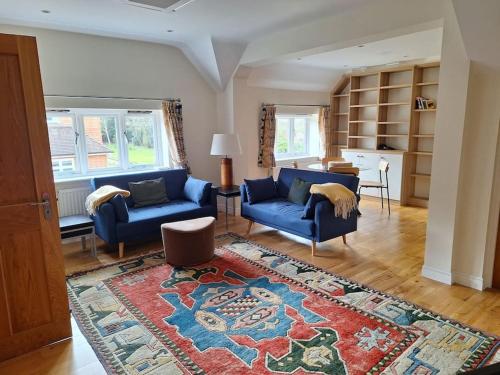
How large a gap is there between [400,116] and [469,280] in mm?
4021

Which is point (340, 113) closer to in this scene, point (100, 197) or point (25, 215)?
point (100, 197)

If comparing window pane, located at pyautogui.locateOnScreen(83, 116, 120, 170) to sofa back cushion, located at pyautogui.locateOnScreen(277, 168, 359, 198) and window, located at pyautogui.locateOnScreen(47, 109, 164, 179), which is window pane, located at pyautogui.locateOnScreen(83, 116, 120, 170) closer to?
window, located at pyautogui.locateOnScreen(47, 109, 164, 179)

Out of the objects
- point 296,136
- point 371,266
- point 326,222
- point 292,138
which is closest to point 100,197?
point 326,222

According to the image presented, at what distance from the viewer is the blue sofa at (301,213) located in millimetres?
3715

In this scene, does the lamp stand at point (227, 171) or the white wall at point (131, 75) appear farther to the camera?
the lamp stand at point (227, 171)

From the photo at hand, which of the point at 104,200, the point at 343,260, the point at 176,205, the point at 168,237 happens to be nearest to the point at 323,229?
the point at 343,260

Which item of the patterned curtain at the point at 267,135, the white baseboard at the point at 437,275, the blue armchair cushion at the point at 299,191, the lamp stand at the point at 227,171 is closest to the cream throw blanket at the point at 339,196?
the blue armchair cushion at the point at 299,191

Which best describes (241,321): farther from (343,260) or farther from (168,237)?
(343,260)

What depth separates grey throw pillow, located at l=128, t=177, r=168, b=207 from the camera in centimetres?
442

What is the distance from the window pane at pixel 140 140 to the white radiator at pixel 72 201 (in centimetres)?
87

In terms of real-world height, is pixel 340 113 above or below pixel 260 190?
above

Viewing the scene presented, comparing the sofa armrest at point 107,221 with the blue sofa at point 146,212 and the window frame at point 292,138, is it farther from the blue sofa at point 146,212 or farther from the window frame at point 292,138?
A: the window frame at point 292,138

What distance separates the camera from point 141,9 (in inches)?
134

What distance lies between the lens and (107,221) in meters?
3.72
